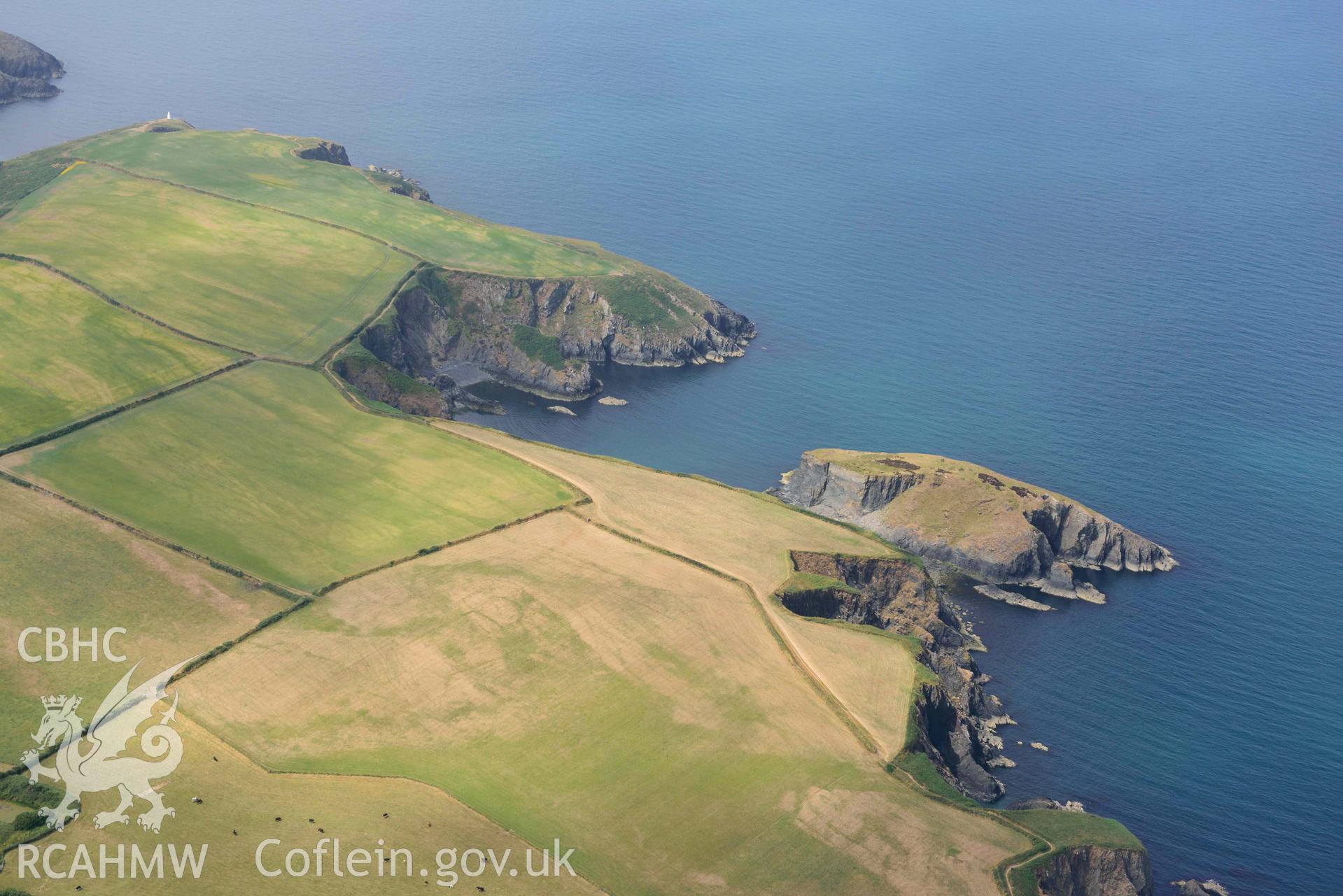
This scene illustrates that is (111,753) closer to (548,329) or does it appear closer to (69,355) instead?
(69,355)

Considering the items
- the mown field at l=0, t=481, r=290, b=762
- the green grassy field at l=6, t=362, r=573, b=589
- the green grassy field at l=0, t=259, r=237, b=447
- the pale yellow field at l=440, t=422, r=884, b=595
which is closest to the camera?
the mown field at l=0, t=481, r=290, b=762

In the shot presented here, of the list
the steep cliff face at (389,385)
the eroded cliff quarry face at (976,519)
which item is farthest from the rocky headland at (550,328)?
the eroded cliff quarry face at (976,519)

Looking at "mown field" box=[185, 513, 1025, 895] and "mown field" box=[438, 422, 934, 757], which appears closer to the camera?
"mown field" box=[185, 513, 1025, 895]

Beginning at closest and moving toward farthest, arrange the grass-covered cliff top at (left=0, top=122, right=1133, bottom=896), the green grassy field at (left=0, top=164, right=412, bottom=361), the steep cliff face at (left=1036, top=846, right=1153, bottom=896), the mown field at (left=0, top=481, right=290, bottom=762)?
the grass-covered cliff top at (left=0, top=122, right=1133, bottom=896), the steep cliff face at (left=1036, top=846, right=1153, bottom=896), the mown field at (left=0, top=481, right=290, bottom=762), the green grassy field at (left=0, top=164, right=412, bottom=361)

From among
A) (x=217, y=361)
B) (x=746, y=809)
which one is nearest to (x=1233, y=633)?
(x=746, y=809)

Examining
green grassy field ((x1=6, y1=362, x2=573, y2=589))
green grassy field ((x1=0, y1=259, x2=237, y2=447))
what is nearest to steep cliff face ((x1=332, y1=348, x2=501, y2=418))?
green grassy field ((x1=6, y1=362, x2=573, y2=589))

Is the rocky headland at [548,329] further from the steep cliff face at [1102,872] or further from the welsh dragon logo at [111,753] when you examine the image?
the steep cliff face at [1102,872]

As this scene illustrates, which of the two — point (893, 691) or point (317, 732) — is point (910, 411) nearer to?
point (893, 691)

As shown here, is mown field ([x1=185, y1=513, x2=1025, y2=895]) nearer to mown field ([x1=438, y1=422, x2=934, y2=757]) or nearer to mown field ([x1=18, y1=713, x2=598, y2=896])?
mown field ([x1=18, y1=713, x2=598, y2=896])
